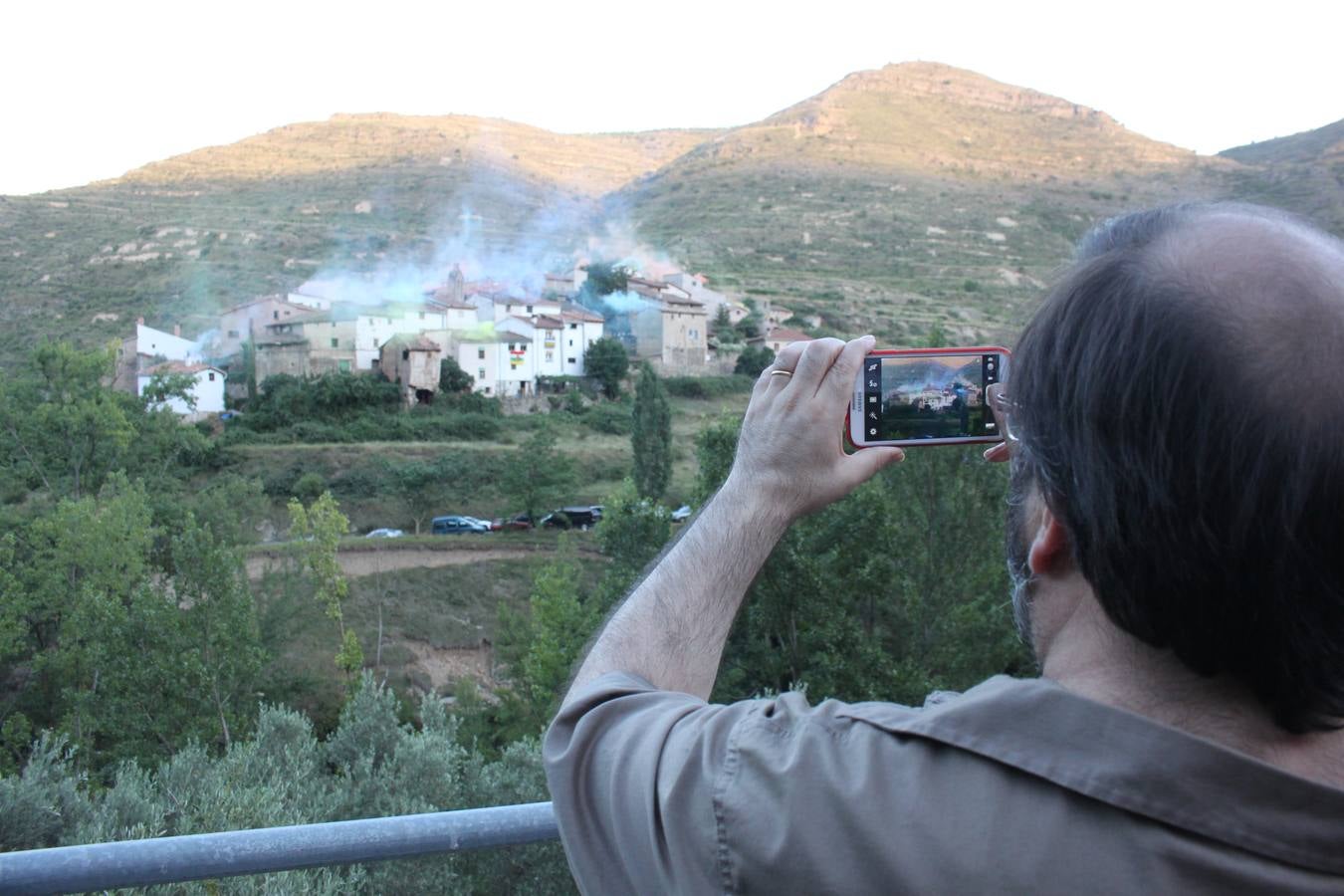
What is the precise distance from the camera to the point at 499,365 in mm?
41375

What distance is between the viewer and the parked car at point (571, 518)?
92.7 ft

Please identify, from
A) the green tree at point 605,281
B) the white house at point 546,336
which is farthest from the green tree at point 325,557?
the green tree at point 605,281

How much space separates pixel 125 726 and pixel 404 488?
632 inches

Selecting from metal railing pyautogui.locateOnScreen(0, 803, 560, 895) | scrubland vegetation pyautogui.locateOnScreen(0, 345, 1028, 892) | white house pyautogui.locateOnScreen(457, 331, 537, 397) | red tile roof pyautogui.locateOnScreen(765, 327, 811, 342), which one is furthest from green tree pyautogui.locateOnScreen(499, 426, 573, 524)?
metal railing pyautogui.locateOnScreen(0, 803, 560, 895)

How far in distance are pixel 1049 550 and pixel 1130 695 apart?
11 centimetres

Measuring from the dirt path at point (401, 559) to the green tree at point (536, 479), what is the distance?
8.19 feet

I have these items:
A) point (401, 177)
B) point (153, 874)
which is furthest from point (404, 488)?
point (401, 177)

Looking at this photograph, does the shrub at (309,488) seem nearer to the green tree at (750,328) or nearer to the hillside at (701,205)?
the hillside at (701,205)

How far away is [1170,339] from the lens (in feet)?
2.10

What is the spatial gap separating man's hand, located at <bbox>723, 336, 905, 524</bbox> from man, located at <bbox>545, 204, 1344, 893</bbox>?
0.25 metres

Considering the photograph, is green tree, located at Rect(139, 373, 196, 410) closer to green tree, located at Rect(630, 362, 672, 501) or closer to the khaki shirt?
green tree, located at Rect(630, 362, 672, 501)

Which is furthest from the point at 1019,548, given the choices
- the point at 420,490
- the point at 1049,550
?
the point at 420,490

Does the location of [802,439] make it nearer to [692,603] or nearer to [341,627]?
[692,603]

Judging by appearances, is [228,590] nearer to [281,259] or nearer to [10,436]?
[10,436]
